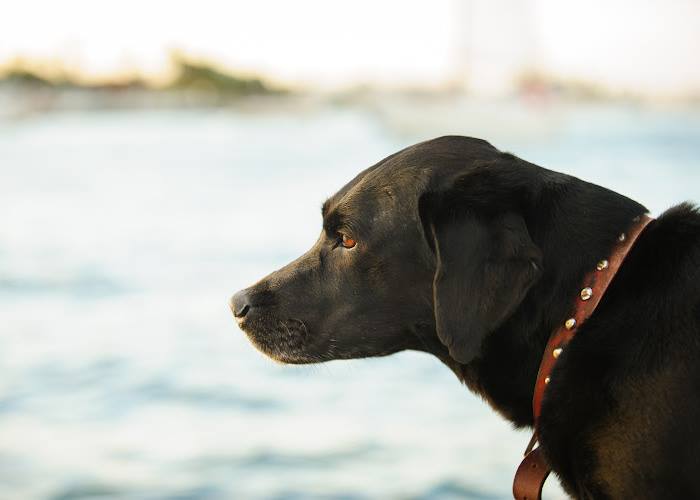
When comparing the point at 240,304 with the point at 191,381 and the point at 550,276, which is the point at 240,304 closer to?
the point at 550,276

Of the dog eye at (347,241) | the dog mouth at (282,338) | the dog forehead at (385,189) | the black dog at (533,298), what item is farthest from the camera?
the dog mouth at (282,338)

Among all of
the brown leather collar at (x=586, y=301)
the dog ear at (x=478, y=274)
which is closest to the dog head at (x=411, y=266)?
the dog ear at (x=478, y=274)

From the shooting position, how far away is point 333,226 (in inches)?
104

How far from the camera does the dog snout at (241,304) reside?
9.05ft

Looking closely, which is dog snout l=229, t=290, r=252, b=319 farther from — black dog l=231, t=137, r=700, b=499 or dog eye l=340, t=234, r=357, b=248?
dog eye l=340, t=234, r=357, b=248

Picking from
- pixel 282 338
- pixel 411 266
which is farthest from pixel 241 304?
pixel 411 266

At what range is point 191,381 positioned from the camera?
547 centimetres

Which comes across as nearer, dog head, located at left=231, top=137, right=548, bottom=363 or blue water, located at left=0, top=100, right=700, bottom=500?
dog head, located at left=231, top=137, right=548, bottom=363

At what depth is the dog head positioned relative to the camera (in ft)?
7.34

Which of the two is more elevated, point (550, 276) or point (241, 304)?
point (241, 304)

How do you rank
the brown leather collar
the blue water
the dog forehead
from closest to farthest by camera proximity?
1. the brown leather collar
2. the dog forehead
3. the blue water

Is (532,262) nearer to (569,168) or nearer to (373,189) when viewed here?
(373,189)

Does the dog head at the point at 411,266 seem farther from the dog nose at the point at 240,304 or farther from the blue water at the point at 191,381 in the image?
the blue water at the point at 191,381

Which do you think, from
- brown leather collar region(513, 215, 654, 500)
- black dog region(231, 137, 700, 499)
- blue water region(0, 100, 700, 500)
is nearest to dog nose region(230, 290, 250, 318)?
black dog region(231, 137, 700, 499)
